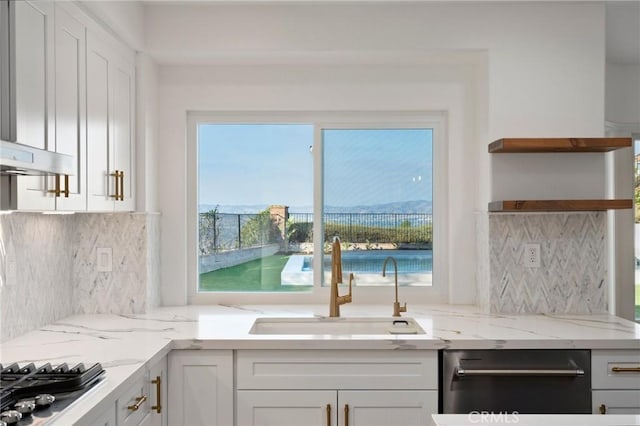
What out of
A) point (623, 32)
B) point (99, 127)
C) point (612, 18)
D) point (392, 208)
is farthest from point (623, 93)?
point (99, 127)

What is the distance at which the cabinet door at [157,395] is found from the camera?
7.08ft

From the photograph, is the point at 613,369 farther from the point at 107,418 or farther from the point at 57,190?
the point at 57,190

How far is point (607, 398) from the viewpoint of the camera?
2367 mm

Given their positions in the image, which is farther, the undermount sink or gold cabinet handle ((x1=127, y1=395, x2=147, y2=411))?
the undermount sink

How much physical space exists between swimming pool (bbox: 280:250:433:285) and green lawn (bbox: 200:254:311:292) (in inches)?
1.5

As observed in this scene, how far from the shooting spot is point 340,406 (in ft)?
7.79

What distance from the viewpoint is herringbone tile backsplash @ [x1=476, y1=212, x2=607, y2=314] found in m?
2.86

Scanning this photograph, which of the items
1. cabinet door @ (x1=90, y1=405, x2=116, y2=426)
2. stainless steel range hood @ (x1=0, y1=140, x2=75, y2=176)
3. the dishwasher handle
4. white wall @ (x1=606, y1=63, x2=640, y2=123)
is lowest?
the dishwasher handle

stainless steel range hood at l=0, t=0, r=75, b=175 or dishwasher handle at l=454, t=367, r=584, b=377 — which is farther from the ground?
stainless steel range hood at l=0, t=0, r=75, b=175

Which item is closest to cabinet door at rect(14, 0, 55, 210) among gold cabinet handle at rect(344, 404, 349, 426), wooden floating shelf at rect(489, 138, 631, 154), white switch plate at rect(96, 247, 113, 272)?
white switch plate at rect(96, 247, 113, 272)

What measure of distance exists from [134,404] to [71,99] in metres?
1.13

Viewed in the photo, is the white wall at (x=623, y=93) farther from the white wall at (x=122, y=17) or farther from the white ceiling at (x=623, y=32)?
the white wall at (x=122, y=17)

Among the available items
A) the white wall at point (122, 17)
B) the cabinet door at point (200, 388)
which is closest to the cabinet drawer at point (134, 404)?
the cabinet door at point (200, 388)

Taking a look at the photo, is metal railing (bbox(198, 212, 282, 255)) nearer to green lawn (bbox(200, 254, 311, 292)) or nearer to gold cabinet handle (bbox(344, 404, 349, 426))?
green lawn (bbox(200, 254, 311, 292))
